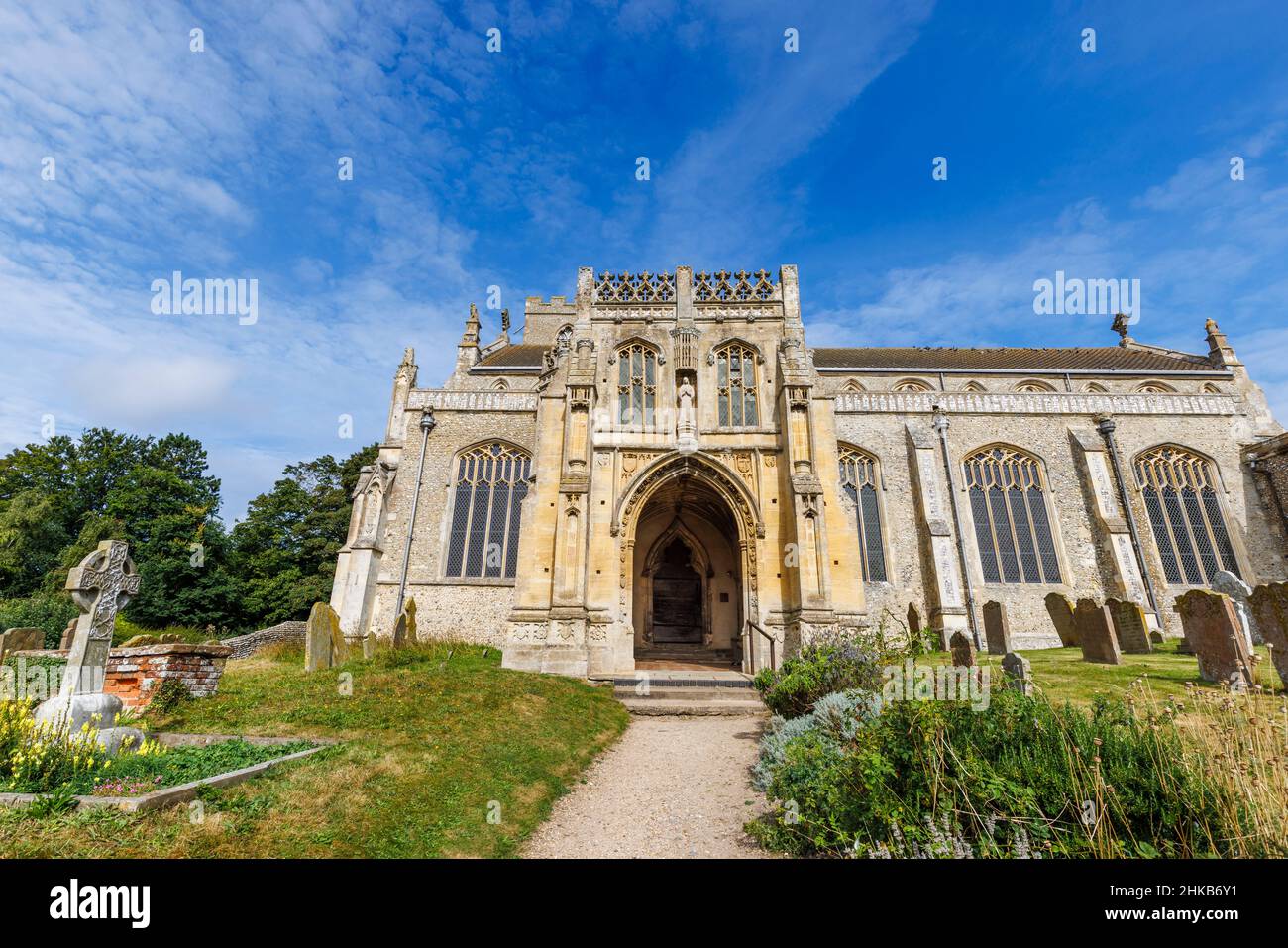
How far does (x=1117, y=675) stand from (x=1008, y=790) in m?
8.04

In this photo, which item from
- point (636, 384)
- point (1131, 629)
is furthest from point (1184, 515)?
point (636, 384)

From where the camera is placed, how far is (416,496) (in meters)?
20.2

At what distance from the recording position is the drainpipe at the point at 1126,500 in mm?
18047

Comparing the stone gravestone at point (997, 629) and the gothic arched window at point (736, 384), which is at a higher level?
the gothic arched window at point (736, 384)

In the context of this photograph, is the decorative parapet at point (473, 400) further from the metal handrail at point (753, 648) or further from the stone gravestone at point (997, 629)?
the stone gravestone at point (997, 629)

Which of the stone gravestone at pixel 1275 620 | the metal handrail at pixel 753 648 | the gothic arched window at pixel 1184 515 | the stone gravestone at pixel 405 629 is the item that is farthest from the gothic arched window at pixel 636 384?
the gothic arched window at pixel 1184 515

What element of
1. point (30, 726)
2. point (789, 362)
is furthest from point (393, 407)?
point (30, 726)

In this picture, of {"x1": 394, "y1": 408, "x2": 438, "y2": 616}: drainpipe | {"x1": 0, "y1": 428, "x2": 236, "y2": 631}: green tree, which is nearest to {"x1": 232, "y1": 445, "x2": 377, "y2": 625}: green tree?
{"x1": 0, "y1": 428, "x2": 236, "y2": 631}: green tree

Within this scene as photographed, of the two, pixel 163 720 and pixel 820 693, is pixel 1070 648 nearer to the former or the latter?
pixel 820 693

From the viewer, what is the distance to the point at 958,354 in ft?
100

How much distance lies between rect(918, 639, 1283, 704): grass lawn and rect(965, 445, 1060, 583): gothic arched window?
723cm

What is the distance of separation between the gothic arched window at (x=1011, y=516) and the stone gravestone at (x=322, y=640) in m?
19.8

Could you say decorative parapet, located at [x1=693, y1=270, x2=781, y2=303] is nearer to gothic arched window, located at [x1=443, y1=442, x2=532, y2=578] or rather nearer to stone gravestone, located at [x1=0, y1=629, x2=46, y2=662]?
gothic arched window, located at [x1=443, y1=442, x2=532, y2=578]
